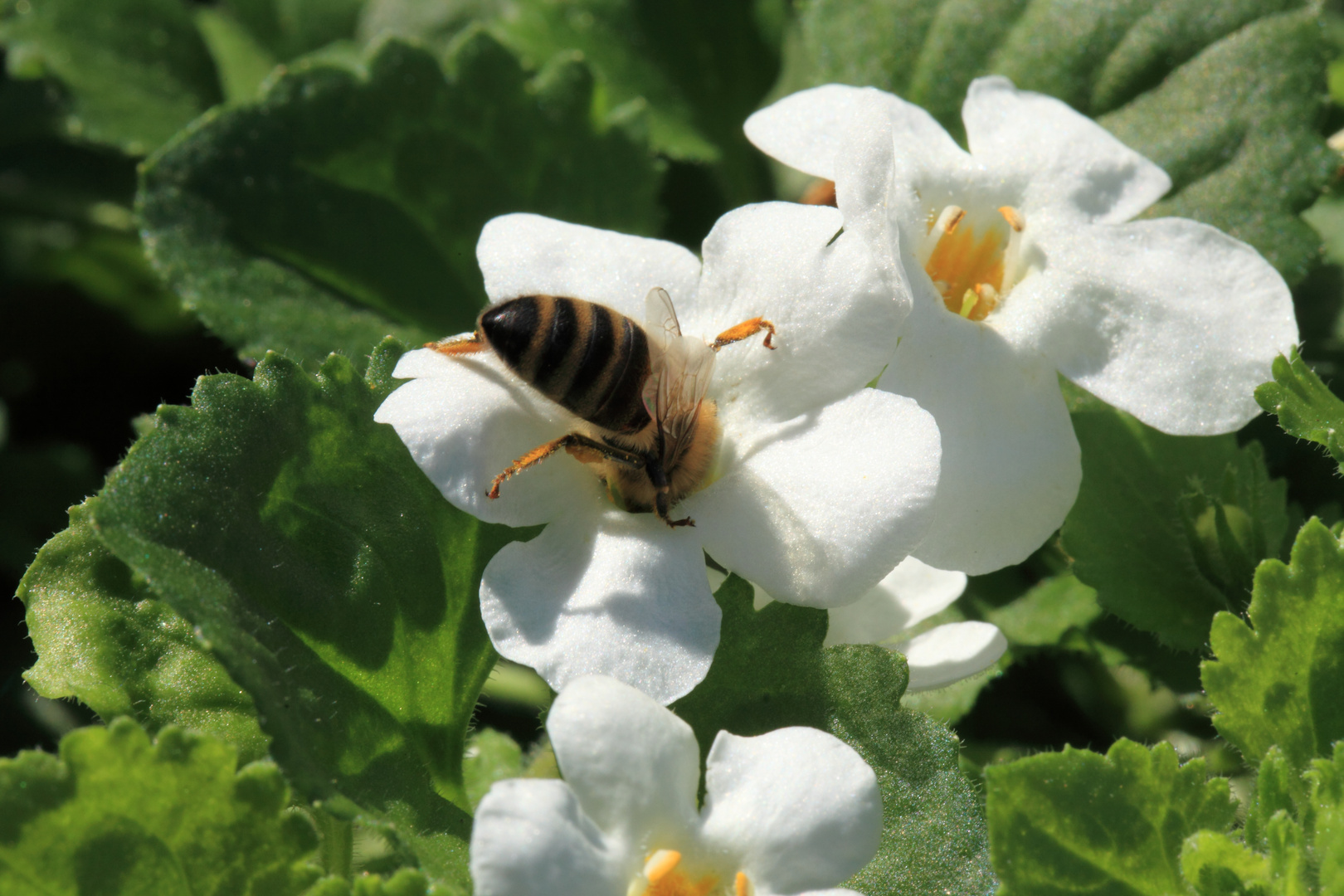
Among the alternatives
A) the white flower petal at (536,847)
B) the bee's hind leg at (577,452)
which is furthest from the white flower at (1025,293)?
the white flower petal at (536,847)

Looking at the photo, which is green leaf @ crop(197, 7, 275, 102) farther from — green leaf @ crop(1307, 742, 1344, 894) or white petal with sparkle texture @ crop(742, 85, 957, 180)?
green leaf @ crop(1307, 742, 1344, 894)

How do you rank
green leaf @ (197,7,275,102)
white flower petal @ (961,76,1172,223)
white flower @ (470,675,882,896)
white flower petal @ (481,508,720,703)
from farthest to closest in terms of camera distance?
1. green leaf @ (197,7,275,102)
2. white flower petal @ (961,76,1172,223)
3. white flower petal @ (481,508,720,703)
4. white flower @ (470,675,882,896)

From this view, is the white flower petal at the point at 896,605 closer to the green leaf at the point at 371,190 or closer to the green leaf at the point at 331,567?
the green leaf at the point at 331,567

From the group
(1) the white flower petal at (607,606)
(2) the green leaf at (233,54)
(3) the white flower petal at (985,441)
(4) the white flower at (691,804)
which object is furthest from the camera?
(2) the green leaf at (233,54)

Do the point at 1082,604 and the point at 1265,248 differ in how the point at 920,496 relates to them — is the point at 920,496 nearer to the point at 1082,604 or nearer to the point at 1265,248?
the point at 1082,604

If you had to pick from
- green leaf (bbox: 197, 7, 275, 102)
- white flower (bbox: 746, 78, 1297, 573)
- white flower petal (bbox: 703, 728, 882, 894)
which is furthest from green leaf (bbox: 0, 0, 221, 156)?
white flower petal (bbox: 703, 728, 882, 894)

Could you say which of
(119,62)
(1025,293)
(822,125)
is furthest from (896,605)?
(119,62)

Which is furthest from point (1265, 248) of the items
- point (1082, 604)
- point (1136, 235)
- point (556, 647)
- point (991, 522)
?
point (556, 647)
